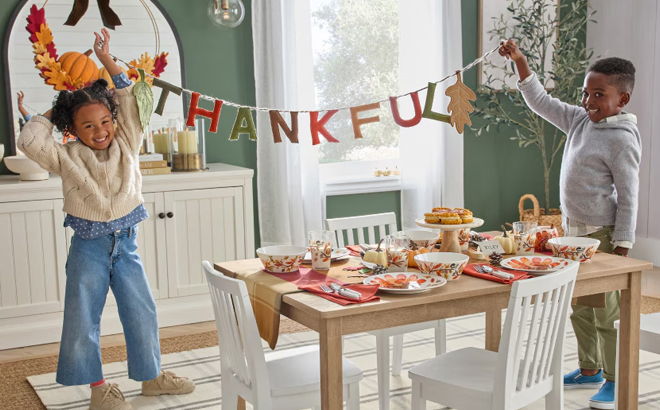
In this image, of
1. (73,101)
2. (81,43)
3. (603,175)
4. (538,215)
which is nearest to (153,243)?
(81,43)

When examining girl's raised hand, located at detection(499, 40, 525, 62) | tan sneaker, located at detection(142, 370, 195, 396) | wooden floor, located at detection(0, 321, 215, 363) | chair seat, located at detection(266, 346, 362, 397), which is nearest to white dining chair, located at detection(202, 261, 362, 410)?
chair seat, located at detection(266, 346, 362, 397)

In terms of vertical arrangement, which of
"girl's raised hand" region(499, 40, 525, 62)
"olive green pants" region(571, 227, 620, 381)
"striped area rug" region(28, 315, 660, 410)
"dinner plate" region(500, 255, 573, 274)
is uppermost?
"girl's raised hand" region(499, 40, 525, 62)

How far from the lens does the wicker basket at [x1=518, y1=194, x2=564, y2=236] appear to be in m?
5.16

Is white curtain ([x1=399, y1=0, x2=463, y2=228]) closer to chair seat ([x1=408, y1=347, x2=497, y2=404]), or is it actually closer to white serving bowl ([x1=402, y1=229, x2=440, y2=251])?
white serving bowl ([x1=402, y1=229, x2=440, y2=251])

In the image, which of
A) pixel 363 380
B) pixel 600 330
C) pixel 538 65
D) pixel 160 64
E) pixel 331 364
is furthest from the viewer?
pixel 538 65

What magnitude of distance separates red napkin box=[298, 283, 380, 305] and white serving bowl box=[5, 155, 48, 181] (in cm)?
202

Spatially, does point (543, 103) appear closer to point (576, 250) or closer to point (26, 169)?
point (576, 250)

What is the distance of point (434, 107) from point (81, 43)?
7.39 ft

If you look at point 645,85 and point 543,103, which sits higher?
point 645,85

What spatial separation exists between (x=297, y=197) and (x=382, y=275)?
2.30 metres

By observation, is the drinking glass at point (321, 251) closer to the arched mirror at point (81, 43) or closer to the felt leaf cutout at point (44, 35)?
the arched mirror at point (81, 43)

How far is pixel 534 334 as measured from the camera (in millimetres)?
2174

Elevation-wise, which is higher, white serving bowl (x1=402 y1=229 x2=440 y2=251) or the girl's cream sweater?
the girl's cream sweater

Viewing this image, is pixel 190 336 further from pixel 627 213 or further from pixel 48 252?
pixel 627 213
